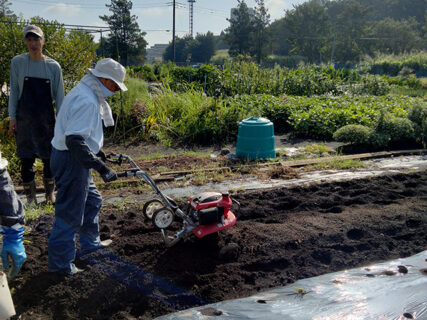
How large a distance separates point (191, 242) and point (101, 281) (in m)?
1.00

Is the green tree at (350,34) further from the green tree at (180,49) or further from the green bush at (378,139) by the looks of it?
the green bush at (378,139)

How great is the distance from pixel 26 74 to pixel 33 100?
0.31 meters

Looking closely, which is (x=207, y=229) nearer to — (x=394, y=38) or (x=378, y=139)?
(x=378, y=139)

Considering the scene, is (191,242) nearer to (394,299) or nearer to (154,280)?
(154,280)

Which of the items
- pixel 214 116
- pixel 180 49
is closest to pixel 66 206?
pixel 214 116

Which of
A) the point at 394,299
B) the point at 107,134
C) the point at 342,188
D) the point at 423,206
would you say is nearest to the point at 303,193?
the point at 342,188

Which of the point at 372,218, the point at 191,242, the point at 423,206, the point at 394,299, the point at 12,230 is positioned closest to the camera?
the point at 12,230

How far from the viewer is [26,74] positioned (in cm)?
464

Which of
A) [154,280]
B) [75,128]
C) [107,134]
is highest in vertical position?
A: [75,128]

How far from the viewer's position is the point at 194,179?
254 inches

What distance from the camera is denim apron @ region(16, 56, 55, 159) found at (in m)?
4.70

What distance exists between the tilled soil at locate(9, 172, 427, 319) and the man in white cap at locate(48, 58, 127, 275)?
31 cm

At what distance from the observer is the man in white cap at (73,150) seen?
3.04 metres

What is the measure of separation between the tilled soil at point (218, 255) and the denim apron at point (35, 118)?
3.05ft
